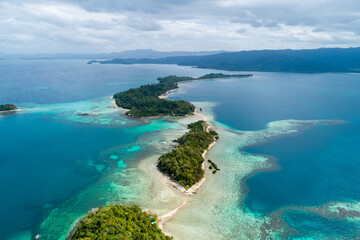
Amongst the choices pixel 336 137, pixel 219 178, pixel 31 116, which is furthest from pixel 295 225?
pixel 31 116

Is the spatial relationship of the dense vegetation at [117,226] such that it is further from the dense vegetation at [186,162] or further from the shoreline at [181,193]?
the dense vegetation at [186,162]

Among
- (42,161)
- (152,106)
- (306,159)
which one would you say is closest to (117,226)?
(42,161)

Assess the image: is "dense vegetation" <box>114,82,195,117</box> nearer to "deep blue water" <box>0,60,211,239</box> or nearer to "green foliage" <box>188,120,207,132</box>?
"green foliage" <box>188,120,207,132</box>

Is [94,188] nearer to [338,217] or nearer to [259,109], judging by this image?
[338,217]

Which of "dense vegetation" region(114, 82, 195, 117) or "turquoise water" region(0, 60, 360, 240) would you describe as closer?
"turquoise water" region(0, 60, 360, 240)

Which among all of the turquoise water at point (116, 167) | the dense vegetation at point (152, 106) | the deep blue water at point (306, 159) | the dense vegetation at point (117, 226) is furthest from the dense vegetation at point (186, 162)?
the dense vegetation at point (152, 106)

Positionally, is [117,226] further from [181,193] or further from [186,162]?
[186,162]

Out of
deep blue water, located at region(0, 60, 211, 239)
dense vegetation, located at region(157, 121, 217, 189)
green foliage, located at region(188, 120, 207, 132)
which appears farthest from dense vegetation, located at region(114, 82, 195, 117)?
dense vegetation, located at region(157, 121, 217, 189)

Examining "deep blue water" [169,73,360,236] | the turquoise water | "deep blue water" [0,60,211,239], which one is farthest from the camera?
"deep blue water" [169,73,360,236]
